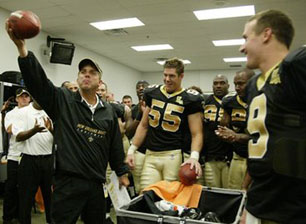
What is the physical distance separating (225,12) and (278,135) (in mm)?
5257

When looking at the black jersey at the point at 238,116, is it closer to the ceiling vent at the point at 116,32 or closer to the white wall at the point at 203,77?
the ceiling vent at the point at 116,32

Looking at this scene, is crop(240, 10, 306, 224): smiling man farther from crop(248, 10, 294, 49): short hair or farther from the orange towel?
the orange towel

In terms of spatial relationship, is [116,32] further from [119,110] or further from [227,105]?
[227,105]

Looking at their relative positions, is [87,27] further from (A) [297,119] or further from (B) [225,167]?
(A) [297,119]

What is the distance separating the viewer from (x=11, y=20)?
5.80ft

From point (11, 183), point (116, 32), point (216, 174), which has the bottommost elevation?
point (11, 183)

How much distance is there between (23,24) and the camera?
1.79m

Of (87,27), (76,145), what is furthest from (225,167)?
(87,27)

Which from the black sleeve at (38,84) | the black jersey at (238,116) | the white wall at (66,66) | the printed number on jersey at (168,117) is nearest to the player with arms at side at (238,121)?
the black jersey at (238,116)

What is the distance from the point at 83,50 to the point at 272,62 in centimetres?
830

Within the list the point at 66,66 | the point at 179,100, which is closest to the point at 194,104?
the point at 179,100

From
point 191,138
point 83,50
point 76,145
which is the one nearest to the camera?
point 76,145

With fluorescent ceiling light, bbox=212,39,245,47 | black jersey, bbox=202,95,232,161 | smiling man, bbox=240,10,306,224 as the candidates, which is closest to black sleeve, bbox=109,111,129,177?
smiling man, bbox=240,10,306,224

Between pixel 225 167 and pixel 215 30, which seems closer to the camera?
pixel 225 167
